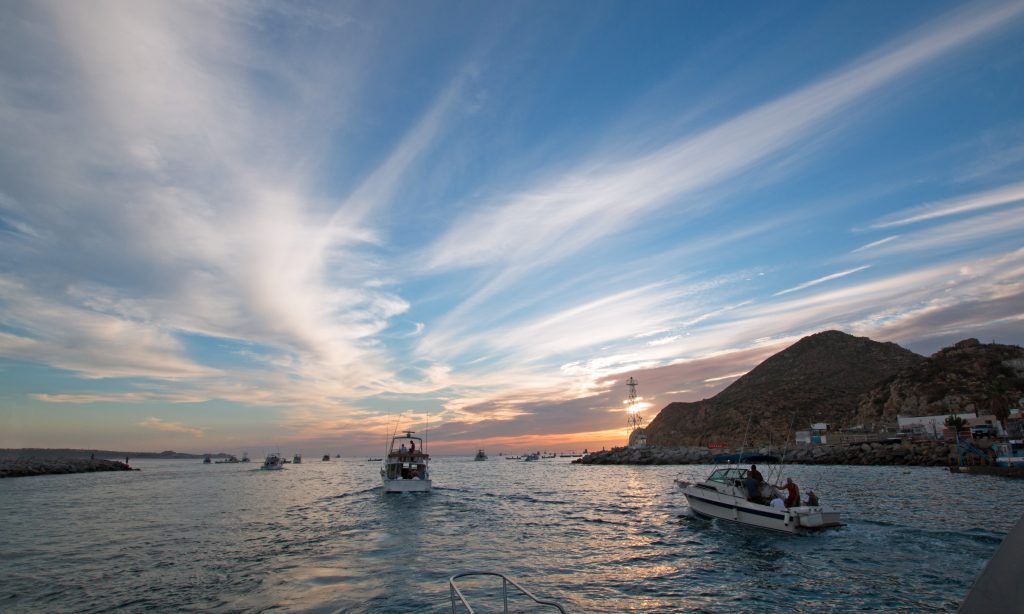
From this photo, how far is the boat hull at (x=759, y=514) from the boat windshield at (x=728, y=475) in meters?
0.85

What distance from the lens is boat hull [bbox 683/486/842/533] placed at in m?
23.8

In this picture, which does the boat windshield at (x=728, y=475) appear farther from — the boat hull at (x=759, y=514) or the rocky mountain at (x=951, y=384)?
the rocky mountain at (x=951, y=384)

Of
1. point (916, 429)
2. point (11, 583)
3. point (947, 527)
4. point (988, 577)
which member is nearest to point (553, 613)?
point (988, 577)

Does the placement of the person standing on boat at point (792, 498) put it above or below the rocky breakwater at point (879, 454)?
above

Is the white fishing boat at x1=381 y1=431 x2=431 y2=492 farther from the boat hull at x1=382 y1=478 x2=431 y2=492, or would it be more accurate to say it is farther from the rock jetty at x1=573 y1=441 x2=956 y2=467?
the rock jetty at x1=573 y1=441 x2=956 y2=467

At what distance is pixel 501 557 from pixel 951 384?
442ft

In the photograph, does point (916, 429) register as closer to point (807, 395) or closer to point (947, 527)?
point (807, 395)

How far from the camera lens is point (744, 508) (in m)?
26.4

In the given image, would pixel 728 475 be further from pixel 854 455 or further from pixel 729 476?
pixel 854 455

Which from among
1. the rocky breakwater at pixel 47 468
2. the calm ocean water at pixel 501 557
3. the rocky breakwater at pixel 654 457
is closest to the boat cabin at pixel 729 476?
the calm ocean water at pixel 501 557

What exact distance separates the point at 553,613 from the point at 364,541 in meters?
15.1

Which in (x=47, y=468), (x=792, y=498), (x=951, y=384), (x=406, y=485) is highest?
(x=951, y=384)

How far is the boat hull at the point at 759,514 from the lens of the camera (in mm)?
23781

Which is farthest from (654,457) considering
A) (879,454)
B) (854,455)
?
(879,454)
